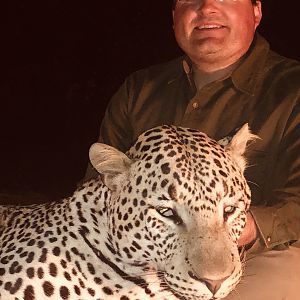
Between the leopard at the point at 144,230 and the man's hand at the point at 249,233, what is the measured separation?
0.15 meters

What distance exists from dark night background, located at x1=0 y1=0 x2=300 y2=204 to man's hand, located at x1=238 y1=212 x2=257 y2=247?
4.04 metres

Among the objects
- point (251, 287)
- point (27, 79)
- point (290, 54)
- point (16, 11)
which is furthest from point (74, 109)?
point (251, 287)

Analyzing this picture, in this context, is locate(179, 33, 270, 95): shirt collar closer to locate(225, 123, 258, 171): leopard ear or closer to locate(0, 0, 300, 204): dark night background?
locate(225, 123, 258, 171): leopard ear

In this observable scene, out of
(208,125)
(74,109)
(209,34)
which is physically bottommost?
(74,109)

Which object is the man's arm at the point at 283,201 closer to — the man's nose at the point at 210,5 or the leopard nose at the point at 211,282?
the leopard nose at the point at 211,282

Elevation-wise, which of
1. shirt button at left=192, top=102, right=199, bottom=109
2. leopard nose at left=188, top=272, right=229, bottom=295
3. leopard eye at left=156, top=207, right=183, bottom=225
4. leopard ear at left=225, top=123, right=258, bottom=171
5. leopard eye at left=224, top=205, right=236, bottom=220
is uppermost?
shirt button at left=192, top=102, right=199, bottom=109

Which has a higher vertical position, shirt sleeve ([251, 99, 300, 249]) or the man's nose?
the man's nose

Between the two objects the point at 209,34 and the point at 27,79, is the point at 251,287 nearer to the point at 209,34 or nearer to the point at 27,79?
the point at 209,34

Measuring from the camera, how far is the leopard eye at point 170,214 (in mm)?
1943

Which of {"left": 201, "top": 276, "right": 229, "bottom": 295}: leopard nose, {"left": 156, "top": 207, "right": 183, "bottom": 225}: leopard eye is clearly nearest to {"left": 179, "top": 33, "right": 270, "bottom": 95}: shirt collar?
{"left": 156, "top": 207, "right": 183, "bottom": 225}: leopard eye

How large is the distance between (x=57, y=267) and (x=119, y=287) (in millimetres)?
196

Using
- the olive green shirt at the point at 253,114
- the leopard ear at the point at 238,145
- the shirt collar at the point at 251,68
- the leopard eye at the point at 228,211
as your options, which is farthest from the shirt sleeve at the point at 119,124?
the leopard eye at the point at 228,211

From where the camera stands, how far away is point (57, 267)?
2.06 m

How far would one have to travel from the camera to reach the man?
238cm
